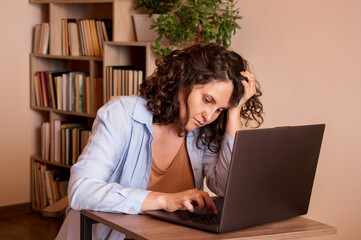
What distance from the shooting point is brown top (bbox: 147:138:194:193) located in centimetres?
193

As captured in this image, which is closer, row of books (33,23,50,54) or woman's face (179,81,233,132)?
woman's face (179,81,233,132)

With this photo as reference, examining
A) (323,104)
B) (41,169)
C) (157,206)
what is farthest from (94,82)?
(157,206)

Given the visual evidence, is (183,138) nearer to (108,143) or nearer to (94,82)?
(108,143)

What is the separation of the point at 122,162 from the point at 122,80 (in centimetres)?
162

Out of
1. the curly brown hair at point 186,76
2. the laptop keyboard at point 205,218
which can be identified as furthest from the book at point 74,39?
the laptop keyboard at point 205,218

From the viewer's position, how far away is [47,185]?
4176mm

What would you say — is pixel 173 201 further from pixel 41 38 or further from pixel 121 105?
pixel 41 38

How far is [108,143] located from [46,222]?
2.63 meters

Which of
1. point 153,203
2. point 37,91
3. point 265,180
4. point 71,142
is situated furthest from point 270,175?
point 37,91

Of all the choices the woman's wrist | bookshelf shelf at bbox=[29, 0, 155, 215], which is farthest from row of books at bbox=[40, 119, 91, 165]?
the woman's wrist

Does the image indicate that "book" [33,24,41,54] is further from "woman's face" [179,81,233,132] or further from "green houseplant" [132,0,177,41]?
"woman's face" [179,81,233,132]

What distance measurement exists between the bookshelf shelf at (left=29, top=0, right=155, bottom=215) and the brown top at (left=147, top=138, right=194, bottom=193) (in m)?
1.62

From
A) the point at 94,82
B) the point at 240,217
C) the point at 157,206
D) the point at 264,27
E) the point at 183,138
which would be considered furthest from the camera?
the point at 94,82

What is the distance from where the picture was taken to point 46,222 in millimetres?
4051
